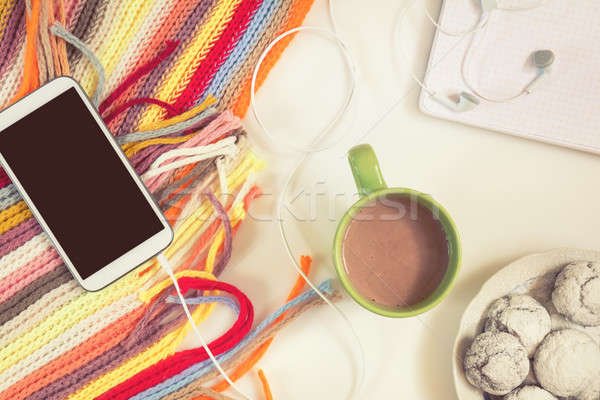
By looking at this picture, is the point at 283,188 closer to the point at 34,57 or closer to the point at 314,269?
the point at 314,269

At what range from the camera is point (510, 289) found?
604 mm

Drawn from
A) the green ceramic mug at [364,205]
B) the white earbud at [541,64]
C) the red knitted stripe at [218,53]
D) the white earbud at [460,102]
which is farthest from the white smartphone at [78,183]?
the white earbud at [541,64]

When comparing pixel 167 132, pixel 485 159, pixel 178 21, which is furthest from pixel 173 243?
pixel 485 159

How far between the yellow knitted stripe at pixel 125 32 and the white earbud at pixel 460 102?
0.35 meters

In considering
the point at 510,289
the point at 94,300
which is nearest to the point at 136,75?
the point at 94,300

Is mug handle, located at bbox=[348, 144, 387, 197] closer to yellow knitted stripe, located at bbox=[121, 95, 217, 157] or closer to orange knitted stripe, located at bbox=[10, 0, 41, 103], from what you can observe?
yellow knitted stripe, located at bbox=[121, 95, 217, 157]

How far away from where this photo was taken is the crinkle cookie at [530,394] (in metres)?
0.57

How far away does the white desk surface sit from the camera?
64 cm

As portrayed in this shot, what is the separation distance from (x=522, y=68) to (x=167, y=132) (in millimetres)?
420

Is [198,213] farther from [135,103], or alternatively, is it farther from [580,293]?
[580,293]

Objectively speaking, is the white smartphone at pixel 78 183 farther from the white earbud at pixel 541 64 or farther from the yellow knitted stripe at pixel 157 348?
the white earbud at pixel 541 64

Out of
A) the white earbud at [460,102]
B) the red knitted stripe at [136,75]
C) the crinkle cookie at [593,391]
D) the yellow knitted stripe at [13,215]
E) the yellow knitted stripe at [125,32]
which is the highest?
the yellow knitted stripe at [125,32]

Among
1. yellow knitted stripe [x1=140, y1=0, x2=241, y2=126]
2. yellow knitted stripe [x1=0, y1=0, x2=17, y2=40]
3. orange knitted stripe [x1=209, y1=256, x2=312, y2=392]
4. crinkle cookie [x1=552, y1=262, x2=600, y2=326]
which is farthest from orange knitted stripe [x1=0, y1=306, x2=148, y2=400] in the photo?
crinkle cookie [x1=552, y1=262, x2=600, y2=326]

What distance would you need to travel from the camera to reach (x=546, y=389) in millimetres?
578
